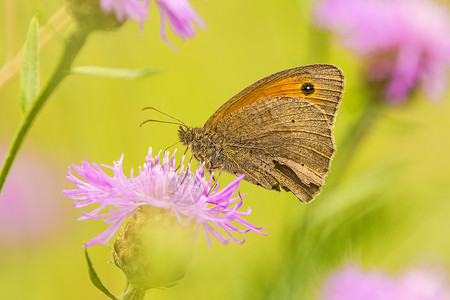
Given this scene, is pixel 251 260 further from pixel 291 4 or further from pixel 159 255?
pixel 159 255

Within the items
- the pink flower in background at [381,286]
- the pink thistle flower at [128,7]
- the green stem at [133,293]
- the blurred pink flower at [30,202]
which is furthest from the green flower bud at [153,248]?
the blurred pink flower at [30,202]

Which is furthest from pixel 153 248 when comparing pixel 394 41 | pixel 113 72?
pixel 394 41

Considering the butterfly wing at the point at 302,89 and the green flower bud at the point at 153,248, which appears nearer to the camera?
the green flower bud at the point at 153,248

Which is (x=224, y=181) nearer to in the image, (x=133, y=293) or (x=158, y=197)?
(x=158, y=197)

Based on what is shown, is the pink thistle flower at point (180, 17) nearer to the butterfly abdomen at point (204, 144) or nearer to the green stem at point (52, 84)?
the green stem at point (52, 84)

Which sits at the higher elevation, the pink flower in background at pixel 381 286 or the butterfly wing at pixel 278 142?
the butterfly wing at pixel 278 142
